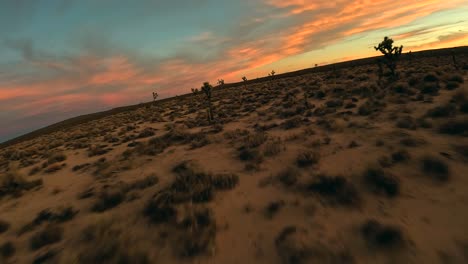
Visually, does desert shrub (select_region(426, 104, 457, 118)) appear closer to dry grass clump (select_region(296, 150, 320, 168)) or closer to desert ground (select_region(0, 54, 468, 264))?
desert ground (select_region(0, 54, 468, 264))

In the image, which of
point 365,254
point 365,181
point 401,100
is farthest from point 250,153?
point 401,100

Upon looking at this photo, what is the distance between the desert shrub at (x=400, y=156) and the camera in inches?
275

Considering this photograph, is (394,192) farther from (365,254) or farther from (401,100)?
(401,100)

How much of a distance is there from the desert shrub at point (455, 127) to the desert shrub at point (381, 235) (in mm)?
6733

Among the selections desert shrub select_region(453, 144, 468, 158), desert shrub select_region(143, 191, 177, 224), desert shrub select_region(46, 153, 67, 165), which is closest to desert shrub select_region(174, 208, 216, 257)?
desert shrub select_region(143, 191, 177, 224)

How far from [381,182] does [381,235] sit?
2.02 metres

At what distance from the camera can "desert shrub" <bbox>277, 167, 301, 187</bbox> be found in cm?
685

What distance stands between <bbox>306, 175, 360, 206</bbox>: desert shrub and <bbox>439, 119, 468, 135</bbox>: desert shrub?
5.70m

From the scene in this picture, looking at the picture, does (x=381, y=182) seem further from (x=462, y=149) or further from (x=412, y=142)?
(x=462, y=149)

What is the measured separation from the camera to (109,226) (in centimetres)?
606

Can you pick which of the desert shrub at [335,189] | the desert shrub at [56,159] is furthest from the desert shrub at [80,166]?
the desert shrub at [335,189]

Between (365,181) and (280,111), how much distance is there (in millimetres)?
12785

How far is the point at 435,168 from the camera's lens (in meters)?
6.25

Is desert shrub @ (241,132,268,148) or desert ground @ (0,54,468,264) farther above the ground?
desert shrub @ (241,132,268,148)
